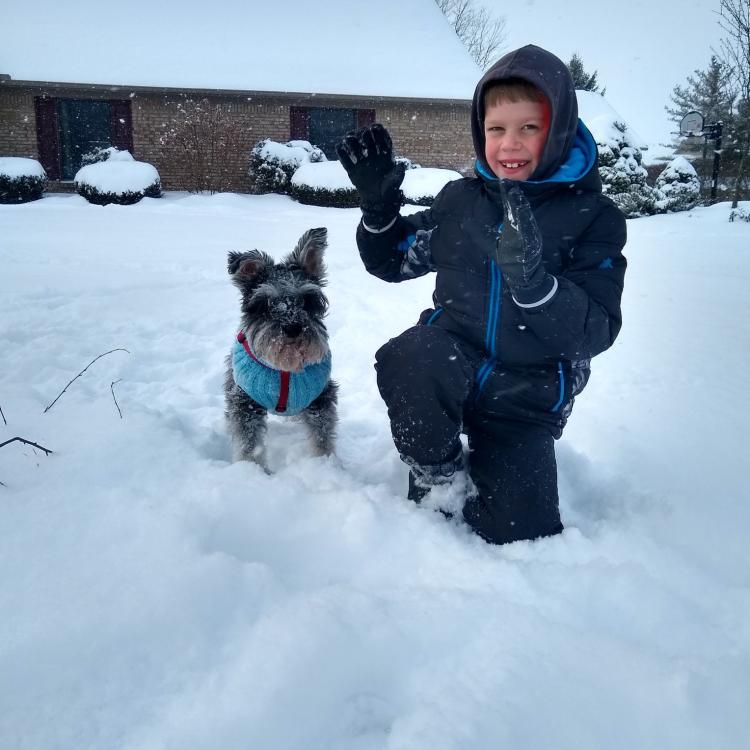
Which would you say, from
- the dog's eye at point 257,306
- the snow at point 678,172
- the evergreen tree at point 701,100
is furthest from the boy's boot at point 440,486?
the evergreen tree at point 701,100

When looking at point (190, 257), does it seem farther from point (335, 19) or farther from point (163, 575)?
point (335, 19)

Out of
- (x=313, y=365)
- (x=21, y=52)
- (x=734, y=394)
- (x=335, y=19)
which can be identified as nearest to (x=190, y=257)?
(x=313, y=365)

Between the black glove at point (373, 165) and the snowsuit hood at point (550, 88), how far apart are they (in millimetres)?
520

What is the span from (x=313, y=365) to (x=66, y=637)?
1854 millimetres

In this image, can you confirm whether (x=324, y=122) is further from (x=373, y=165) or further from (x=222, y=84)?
(x=373, y=165)

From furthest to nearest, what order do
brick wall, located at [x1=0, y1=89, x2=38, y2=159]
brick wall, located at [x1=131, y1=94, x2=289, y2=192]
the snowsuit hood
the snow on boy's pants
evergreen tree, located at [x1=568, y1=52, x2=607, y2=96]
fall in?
evergreen tree, located at [x1=568, y1=52, x2=607, y2=96] < brick wall, located at [x1=131, y1=94, x2=289, y2=192] < brick wall, located at [x1=0, y1=89, x2=38, y2=159] < the snow on boy's pants < the snowsuit hood

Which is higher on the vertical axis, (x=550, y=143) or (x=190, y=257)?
(x=550, y=143)

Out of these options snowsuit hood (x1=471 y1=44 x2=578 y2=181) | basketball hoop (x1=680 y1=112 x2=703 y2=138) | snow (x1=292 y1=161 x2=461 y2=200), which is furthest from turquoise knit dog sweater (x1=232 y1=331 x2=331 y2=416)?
basketball hoop (x1=680 y1=112 x2=703 y2=138)

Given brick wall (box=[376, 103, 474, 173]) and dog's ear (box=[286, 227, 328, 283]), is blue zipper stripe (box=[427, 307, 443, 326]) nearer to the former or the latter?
dog's ear (box=[286, 227, 328, 283])

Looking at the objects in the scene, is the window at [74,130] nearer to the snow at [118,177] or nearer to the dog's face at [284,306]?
the snow at [118,177]

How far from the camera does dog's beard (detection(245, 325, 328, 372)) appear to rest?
2.82 meters

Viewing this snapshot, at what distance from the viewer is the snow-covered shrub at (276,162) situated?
18.1 meters

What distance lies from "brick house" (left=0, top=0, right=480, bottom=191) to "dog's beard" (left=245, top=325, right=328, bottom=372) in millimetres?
18344

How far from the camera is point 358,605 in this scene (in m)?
1.78
